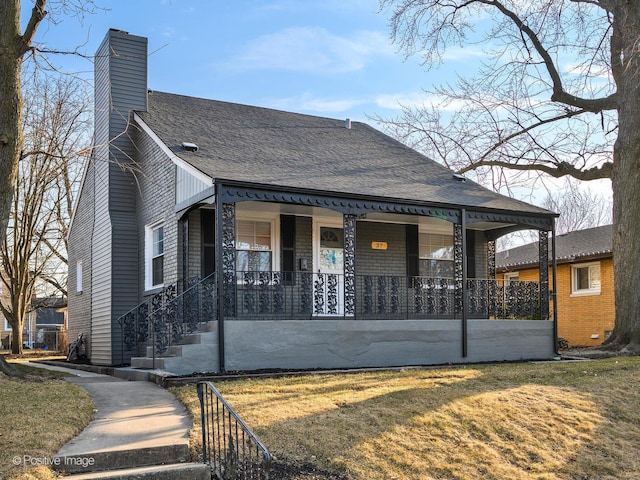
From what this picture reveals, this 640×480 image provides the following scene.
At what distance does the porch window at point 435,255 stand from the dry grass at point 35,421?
957cm

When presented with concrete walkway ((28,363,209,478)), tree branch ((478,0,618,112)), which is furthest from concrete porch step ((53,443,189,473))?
tree branch ((478,0,618,112))

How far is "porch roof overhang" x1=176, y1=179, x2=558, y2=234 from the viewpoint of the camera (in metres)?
11.8

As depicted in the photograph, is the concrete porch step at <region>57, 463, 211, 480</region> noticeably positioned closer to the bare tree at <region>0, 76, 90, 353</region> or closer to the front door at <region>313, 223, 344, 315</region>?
the front door at <region>313, 223, 344, 315</region>

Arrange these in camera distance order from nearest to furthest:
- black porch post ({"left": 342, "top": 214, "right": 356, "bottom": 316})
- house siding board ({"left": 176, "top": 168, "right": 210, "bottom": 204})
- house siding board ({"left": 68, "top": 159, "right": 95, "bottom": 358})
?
house siding board ({"left": 176, "top": 168, "right": 210, "bottom": 204}) < black porch post ({"left": 342, "top": 214, "right": 356, "bottom": 316}) < house siding board ({"left": 68, "top": 159, "right": 95, "bottom": 358})

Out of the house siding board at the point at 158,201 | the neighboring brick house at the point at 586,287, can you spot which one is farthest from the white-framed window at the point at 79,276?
the neighboring brick house at the point at 586,287

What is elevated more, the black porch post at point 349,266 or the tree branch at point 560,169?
the tree branch at point 560,169

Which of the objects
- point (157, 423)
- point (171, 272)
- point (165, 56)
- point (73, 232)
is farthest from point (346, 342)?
point (73, 232)

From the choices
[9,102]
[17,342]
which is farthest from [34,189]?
[9,102]

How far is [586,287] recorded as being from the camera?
23578 millimetres

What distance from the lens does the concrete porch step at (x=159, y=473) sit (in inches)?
242

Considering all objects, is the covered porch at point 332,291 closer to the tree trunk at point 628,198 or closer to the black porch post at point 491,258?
the black porch post at point 491,258

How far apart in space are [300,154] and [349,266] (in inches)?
150

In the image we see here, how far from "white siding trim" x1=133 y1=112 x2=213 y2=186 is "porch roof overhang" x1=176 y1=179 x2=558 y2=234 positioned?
23cm

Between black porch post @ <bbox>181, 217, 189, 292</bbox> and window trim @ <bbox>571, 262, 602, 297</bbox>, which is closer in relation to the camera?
black porch post @ <bbox>181, 217, 189, 292</bbox>
